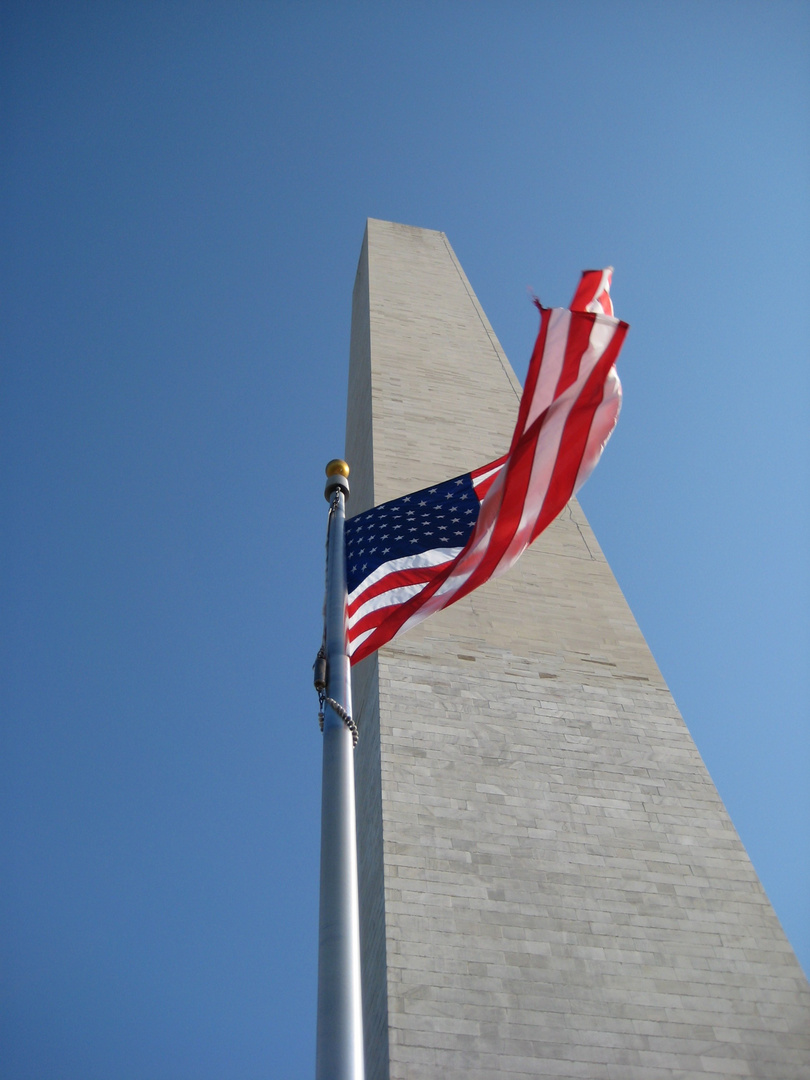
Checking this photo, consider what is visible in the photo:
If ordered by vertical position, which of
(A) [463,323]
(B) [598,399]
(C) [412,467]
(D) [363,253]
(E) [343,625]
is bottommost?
(E) [343,625]

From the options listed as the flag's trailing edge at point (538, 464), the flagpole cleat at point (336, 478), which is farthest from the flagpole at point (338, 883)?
the flagpole cleat at point (336, 478)

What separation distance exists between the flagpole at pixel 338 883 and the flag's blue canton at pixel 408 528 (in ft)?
1.95

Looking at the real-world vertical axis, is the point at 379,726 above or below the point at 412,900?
above

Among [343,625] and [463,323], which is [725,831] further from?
[463,323]

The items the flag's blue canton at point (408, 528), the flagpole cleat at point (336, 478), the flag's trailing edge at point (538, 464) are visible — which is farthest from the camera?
the flagpole cleat at point (336, 478)

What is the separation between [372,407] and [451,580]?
876 centimetres

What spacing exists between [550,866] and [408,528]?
11.3 feet

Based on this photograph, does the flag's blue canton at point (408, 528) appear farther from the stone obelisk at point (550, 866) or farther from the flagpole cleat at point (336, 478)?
the stone obelisk at point (550, 866)

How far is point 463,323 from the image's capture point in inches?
705

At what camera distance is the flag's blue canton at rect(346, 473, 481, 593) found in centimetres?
643

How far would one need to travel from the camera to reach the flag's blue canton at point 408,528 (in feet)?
21.1

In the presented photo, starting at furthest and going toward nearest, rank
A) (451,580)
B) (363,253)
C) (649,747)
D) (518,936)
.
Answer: (363,253) → (649,747) → (518,936) → (451,580)

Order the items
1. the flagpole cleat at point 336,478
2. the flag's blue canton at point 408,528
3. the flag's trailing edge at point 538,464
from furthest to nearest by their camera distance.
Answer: the flagpole cleat at point 336,478 → the flag's blue canton at point 408,528 → the flag's trailing edge at point 538,464

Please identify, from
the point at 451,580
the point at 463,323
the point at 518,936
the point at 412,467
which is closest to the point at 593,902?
the point at 518,936
